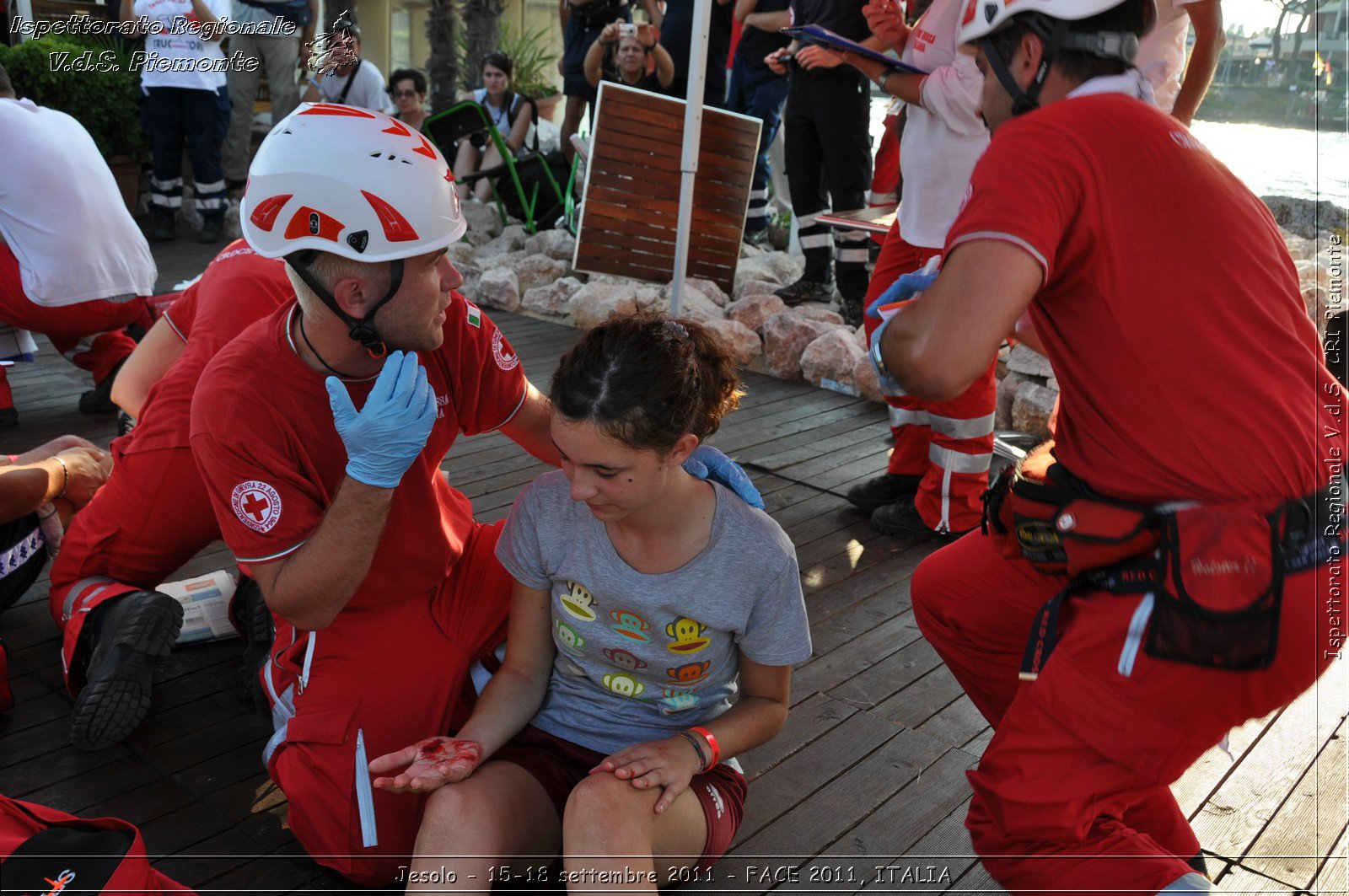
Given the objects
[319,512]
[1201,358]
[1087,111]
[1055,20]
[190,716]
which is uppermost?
[1055,20]

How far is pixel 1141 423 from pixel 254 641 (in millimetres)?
2138

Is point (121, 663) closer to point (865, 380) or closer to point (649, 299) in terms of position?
point (865, 380)

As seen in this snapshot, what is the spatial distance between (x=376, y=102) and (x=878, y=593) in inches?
271

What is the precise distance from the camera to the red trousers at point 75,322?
430cm

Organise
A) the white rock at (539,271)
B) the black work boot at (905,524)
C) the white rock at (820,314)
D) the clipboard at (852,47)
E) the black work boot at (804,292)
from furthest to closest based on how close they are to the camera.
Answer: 1. the white rock at (539,271)
2. the black work boot at (804,292)
3. the white rock at (820,314)
4. the black work boot at (905,524)
5. the clipboard at (852,47)

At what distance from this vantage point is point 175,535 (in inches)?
103

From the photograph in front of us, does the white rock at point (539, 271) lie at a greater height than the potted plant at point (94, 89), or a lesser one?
lesser

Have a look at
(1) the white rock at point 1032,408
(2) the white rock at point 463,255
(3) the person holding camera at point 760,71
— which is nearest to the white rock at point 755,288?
(3) the person holding camera at point 760,71

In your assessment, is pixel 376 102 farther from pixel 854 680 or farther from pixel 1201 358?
pixel 1201 358

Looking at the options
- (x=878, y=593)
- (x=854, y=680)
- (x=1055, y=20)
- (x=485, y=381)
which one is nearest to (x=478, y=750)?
(x=485, y=381)

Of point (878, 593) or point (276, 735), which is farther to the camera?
point (878, 593)

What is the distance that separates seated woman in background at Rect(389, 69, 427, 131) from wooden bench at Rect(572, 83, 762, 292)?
3.10 m

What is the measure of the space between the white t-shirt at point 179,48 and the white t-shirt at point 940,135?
228 inches

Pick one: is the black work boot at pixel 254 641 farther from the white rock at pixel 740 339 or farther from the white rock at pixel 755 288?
the white rock at pixel 755 288
